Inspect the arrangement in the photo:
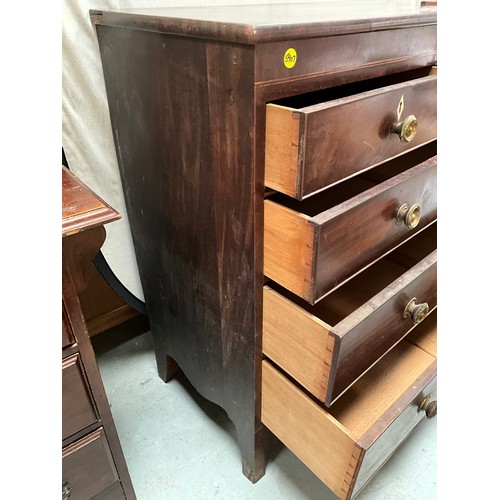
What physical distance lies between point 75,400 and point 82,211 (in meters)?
0.30

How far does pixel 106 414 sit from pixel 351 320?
417mm

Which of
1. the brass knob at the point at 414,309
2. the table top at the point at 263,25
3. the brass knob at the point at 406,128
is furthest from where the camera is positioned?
the brass knob at the point at 414,309

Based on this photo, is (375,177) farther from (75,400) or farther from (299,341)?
(75,400)

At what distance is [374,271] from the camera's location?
938 mm

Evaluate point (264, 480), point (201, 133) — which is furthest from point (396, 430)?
point (201, 133)

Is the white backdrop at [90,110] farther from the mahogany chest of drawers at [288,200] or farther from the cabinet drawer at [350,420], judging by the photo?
the cabinet drawer at [350,420]

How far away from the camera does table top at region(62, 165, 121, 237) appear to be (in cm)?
48

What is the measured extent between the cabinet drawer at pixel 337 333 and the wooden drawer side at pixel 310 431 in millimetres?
39

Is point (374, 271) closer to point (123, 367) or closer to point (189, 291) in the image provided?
point (189, 291)

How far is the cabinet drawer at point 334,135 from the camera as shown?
48 centimetres

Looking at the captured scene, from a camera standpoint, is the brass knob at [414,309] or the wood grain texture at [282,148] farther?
the brass knob at [414,309]

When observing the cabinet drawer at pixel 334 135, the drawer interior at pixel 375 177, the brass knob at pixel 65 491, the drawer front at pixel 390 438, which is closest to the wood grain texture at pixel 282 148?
the cabinet drawer at pixel 334 135

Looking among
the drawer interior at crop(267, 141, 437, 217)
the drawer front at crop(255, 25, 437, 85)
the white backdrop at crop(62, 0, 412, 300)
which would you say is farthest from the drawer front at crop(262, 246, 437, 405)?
the white backdrop at crop(62, 0, 412, 300)

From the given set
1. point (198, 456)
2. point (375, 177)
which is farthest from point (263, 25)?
point (198, 456)
